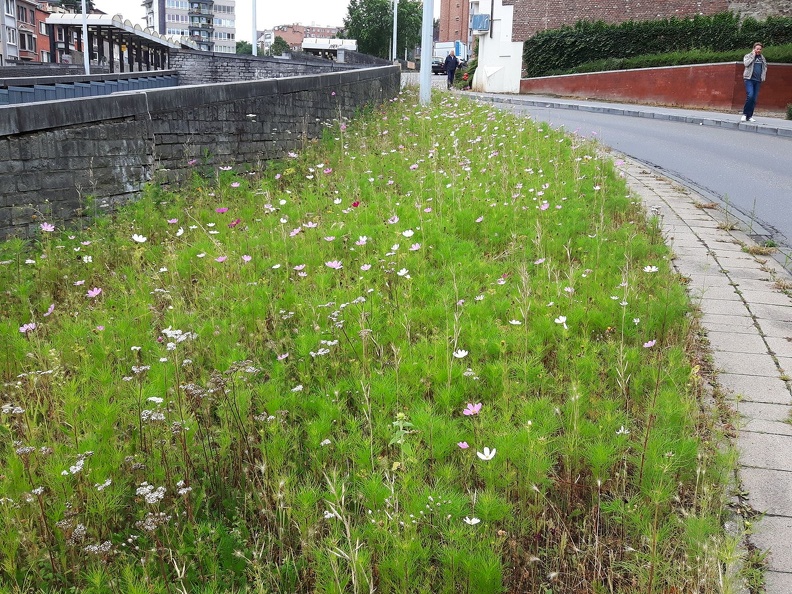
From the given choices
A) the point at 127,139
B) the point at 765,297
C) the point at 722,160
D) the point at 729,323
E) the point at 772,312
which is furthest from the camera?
the point at 722,160

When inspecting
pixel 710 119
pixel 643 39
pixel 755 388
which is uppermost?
pixel 643 39

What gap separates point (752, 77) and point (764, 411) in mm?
19829

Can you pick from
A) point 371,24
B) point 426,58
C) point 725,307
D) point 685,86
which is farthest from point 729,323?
point 371,24

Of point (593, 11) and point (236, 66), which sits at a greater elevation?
point (593, 11)

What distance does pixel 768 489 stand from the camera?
2.98m

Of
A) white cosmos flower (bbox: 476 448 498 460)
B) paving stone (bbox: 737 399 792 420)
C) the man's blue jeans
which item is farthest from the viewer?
the man's blue jeans

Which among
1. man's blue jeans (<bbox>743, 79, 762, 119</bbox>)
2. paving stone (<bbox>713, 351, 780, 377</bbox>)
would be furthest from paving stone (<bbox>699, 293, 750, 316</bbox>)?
man's blue jeans (<bbox>743, 79, 762, 119</bbox>)

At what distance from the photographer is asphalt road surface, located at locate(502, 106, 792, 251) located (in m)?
8.64

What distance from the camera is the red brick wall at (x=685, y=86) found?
24.6 m

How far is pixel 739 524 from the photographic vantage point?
2744 mm

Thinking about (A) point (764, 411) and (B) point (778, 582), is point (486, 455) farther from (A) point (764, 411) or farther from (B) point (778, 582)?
(A) point (764, 411)

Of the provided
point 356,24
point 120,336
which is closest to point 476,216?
point 120,336

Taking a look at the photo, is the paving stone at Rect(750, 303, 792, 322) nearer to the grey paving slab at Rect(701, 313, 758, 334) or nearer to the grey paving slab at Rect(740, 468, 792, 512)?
the grey paving slab at Rect(701, 313, 758, 334)

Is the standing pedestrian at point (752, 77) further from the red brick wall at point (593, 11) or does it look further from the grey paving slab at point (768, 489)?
the red brick wall at point (593, 11)
